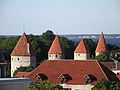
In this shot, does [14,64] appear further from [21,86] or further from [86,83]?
[21,86]

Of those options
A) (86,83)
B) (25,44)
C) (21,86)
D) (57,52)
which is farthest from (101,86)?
(57,52)

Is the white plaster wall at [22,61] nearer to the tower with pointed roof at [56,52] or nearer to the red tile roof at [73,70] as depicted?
the tower with pointed roof at [56,52]

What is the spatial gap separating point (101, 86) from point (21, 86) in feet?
53.5

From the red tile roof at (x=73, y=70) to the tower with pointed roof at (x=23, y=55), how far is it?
425 inches

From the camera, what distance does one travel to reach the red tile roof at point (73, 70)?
32781mm

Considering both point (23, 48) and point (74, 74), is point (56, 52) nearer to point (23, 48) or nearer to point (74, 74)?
point (23, 48)

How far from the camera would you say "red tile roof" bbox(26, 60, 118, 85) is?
32.8 m

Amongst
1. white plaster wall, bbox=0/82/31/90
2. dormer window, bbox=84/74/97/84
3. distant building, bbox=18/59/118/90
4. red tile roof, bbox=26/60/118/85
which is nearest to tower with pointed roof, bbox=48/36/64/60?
red tile roof, bbox=26/60/118/85

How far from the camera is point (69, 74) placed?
33.2 m

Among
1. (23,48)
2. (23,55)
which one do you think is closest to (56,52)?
(23,55)

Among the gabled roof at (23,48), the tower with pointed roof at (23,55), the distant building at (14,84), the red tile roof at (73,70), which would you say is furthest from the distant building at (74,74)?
the distant building at (14,84)

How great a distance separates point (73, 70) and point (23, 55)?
12.6 metres

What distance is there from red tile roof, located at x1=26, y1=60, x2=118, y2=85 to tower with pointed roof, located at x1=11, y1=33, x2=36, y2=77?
1080 centimetres

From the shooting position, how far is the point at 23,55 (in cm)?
4528
